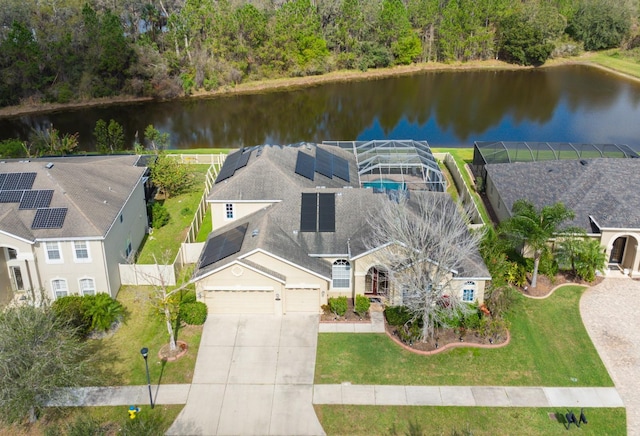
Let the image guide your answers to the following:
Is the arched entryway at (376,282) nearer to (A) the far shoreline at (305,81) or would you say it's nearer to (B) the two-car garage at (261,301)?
(B) the two-car garage at (261,301)

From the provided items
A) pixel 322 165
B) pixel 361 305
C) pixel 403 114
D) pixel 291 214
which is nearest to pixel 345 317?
pixel 361 305

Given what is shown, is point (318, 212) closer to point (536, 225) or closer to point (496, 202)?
point (536, 225)

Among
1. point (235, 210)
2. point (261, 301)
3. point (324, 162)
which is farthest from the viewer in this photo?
point (324, 162)

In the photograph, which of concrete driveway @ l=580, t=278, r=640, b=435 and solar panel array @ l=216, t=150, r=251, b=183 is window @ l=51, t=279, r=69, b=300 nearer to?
solar panel array @ l=216, t=150, r=251, b=183

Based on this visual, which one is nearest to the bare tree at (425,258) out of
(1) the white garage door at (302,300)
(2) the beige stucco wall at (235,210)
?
(1) the white garage door at (302,300)

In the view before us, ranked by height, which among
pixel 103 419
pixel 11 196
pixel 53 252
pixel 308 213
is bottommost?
pixel 103 419

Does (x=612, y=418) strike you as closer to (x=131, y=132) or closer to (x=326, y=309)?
(x=326, y=309)
